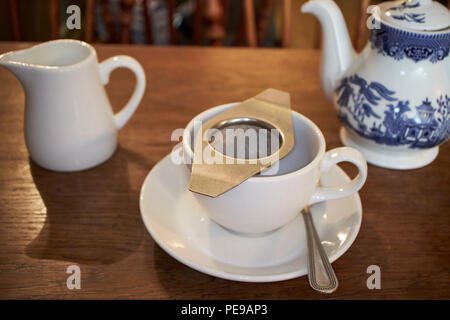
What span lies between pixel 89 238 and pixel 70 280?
0.17 ft

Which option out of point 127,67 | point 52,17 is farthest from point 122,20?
point 127,67

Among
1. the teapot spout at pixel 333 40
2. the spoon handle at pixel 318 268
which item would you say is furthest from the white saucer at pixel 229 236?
the teapot spout at pixel 333 40

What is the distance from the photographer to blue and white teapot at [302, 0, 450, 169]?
49 centimetres

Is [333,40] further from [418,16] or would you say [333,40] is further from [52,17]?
[52,17]

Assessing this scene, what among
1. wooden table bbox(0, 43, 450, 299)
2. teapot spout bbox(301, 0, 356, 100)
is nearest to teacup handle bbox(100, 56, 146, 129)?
wooden table bbox(0, 43, 450, 299)

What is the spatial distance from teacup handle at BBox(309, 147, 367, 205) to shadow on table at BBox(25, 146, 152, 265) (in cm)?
18

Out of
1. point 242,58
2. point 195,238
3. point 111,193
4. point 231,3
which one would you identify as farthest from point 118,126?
point 231,3

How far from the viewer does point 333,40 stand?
0.56m

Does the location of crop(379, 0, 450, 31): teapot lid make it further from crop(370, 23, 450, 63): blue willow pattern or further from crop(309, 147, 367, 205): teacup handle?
crop(309, 147, 367, 205): teacup handle

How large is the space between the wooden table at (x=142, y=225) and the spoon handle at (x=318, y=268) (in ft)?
0.08

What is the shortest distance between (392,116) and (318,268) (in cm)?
21

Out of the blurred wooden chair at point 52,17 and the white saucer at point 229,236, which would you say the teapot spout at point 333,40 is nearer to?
the white saucer at point 229,236

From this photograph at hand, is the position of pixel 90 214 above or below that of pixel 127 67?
below

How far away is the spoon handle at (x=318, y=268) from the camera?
1.19ft
